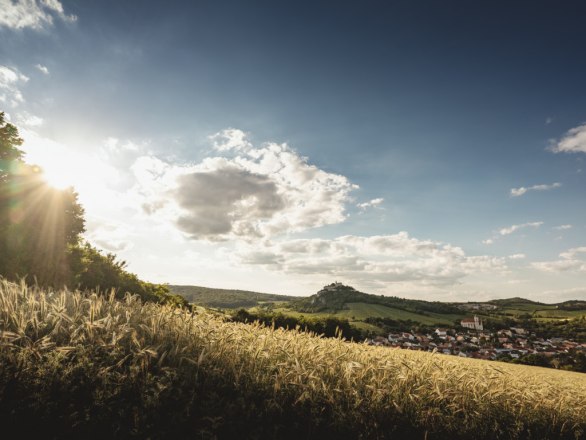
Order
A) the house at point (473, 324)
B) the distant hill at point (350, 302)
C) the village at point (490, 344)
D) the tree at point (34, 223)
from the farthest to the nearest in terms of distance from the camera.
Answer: the distant hill at point (350, 302), the house at point (473, 324), the village at point (490, 344), the tree at point (34, 223)

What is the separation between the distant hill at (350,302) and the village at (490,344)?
95.7 feet

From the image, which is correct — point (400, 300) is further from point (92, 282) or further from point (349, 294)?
point (92, 282)

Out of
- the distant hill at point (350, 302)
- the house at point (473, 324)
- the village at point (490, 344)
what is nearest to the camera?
the village at point (490, 344)

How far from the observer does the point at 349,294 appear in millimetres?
130250

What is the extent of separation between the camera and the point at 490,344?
65.8m

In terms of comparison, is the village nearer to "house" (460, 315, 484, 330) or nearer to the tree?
"house" (460, 315, 484, 330)

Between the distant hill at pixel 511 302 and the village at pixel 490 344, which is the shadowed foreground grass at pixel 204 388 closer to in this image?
the village at pixel 490 344

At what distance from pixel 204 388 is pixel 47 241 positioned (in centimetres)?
2056

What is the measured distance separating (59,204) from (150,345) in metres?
22.0

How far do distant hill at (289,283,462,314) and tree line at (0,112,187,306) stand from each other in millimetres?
91854

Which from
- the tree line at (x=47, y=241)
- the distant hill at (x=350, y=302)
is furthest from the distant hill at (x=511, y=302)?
the tree line at (x=47, y=241)

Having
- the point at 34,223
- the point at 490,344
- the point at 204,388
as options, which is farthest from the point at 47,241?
the point at 490,344

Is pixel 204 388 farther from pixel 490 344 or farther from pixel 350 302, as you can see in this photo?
pixel 350 302

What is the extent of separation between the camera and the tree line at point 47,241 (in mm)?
18125
